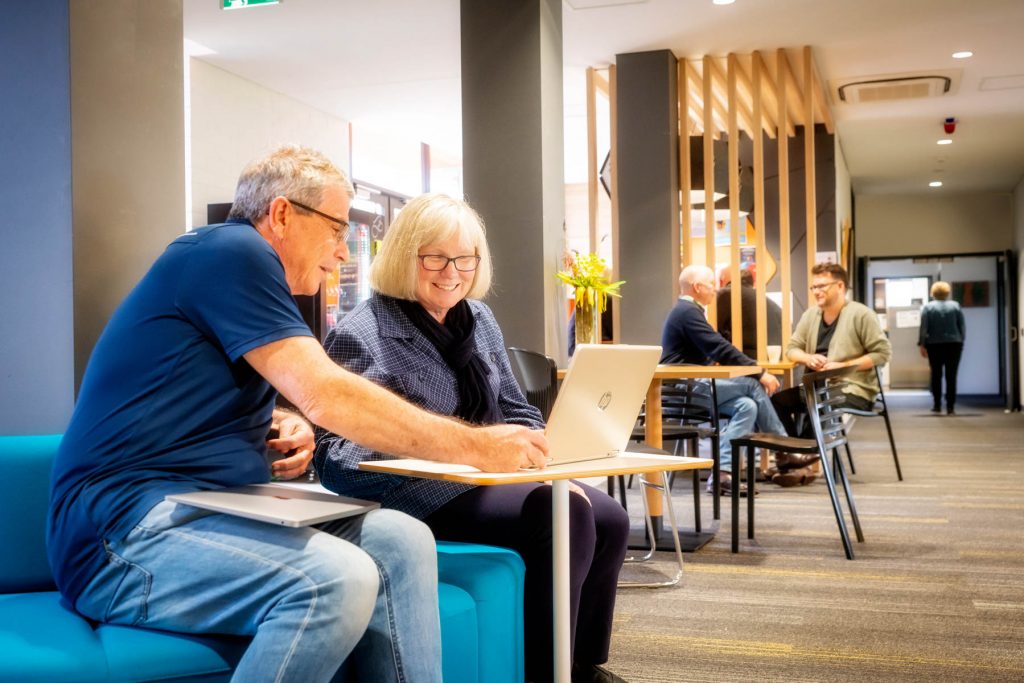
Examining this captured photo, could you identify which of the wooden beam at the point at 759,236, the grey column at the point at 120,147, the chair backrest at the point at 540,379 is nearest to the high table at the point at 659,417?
the chair backrest at the point at 540,379

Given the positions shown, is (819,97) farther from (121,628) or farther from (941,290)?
(121,628)

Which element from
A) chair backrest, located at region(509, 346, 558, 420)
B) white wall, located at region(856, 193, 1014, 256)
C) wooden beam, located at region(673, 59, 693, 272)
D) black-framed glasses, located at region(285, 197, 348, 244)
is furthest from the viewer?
white wall, located at region(856, 193, 1014, 256)

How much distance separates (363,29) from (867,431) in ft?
21.7

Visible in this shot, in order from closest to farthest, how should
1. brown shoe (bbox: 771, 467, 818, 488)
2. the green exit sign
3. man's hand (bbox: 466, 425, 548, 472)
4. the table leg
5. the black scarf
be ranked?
man's hand (bbox: 466, 425, 548, 472) < the table leg < the black scarf < the green exit sign < brown shoe (bbox: 771, 467, 818, 488)

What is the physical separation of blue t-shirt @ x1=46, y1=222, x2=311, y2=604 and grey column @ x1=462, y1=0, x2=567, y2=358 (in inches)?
138

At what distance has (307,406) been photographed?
165cm

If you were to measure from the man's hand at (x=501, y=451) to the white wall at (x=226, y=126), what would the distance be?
18.3 feet

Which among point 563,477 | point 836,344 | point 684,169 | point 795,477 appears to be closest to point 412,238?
point 563,477

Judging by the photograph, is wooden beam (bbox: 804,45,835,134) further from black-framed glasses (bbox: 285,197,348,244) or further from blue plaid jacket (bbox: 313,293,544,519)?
black-framed glasses (bbox: 285,197,348,244)

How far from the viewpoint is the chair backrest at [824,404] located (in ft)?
13.5

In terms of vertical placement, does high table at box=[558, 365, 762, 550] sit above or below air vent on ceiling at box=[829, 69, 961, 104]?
below

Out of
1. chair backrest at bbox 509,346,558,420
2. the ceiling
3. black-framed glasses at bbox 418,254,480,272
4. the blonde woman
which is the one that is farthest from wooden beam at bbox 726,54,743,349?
black-framed glasses at bbox 418,254,480,272

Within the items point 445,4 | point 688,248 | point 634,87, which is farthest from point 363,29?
point 688,248

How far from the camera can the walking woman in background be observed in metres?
12.2
